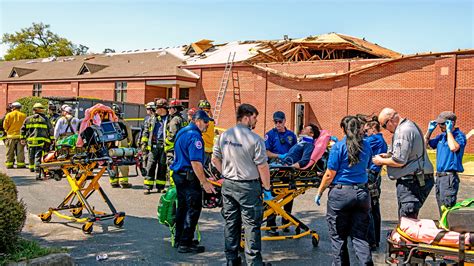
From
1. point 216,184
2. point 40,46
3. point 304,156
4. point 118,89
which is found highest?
point 40,46

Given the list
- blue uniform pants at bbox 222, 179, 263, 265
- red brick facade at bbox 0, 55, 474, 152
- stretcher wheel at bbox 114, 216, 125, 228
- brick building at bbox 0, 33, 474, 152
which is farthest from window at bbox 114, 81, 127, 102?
blue uniform pants at bbox 222, 179, 263, 265

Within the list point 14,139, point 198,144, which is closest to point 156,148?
point 198,144

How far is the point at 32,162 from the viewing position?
42.6 feet

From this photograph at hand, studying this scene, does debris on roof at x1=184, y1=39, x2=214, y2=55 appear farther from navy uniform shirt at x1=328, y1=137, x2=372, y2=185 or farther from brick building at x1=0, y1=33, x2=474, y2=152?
navy uniform shirt at x1=328, y1=137, x2=372, y2=185

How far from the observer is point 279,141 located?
6996 mm

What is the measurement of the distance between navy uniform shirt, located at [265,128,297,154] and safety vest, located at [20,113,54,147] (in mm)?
8057

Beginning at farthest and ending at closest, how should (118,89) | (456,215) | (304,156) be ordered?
(118,89)
(304,156)
(456,215)

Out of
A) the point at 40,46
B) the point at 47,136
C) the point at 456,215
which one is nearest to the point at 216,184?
the point at 456,215

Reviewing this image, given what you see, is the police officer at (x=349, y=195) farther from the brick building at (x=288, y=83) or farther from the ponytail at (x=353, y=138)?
the brick building at (x=288, y=83)

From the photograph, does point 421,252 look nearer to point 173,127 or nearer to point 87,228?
point 87,228

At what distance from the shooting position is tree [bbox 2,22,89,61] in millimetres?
64500

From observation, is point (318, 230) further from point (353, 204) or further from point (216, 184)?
point (353, 204)

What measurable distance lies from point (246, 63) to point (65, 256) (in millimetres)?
26850

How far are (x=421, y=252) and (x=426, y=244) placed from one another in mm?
145
